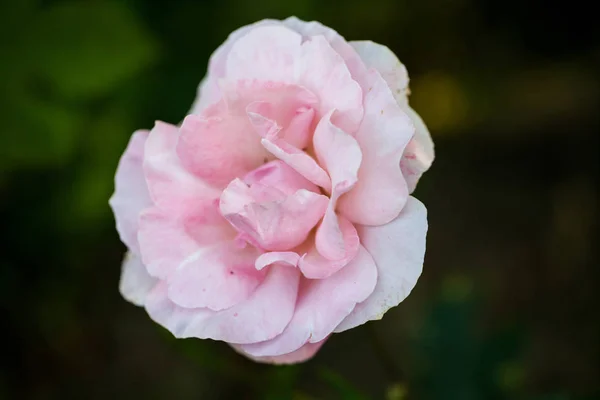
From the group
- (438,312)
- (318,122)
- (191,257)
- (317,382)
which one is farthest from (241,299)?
(317,382)

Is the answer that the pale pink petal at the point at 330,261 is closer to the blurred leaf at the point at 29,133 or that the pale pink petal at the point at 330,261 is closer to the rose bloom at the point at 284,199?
the rose bloom at the point at 284,199

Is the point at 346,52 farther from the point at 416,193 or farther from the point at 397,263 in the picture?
the point at 416,193

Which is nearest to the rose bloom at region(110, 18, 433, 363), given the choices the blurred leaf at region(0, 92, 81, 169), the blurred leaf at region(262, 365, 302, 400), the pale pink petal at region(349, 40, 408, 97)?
the pale pink petal at region(349, 40, 408, 97)

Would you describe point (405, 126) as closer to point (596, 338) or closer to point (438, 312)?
point (438, 312)

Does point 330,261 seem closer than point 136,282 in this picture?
Yes

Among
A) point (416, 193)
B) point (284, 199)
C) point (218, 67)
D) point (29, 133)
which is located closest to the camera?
point (284, 199)

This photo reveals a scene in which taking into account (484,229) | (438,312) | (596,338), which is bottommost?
(596,338)

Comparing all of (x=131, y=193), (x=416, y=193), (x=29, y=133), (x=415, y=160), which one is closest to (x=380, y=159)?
(x=415, y=160)
